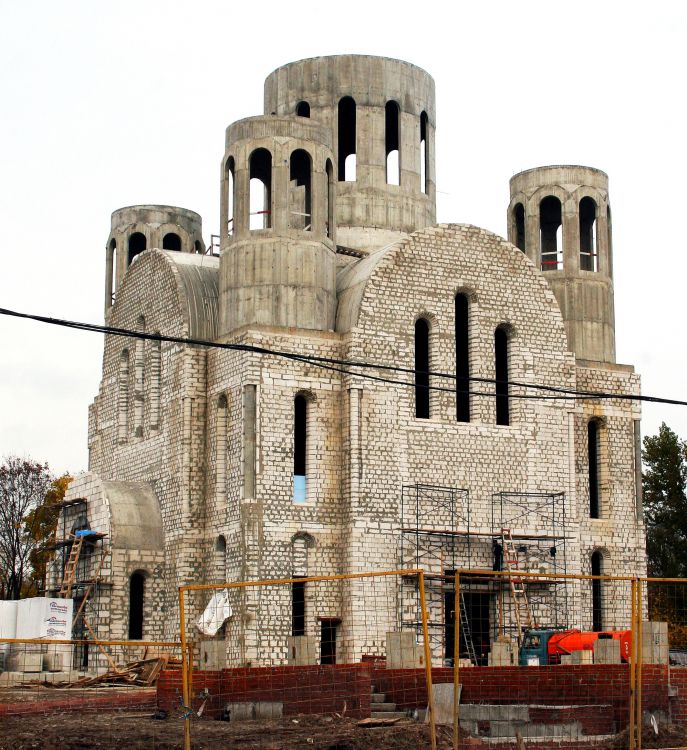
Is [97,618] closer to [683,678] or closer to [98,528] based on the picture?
[98,528]

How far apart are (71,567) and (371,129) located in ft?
47.1

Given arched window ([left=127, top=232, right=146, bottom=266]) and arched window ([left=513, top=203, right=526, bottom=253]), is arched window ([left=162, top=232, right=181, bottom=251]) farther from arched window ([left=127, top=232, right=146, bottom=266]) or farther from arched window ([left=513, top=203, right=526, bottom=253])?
arched window ([left=513, top=203, right=526, bottom=253])

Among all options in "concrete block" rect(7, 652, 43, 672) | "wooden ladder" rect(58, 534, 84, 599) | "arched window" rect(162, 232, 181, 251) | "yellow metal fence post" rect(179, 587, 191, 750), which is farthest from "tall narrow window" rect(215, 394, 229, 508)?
"yellow metal fence post" rect(179, 587, 191, 750)

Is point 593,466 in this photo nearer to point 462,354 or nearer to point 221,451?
point 462,354

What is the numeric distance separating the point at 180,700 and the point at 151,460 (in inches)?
554

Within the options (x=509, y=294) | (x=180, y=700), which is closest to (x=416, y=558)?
(x=509, y=294)

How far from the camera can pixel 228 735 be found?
2197cm

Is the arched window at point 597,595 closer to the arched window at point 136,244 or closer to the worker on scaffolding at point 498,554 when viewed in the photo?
the worker on scaffolding at point 498,554

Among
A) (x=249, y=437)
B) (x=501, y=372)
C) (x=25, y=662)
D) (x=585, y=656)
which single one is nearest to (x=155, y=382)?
(x=249, y=437)

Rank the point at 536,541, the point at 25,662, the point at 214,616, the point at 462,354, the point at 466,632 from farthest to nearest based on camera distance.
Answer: the point at 462,354 < the point at 536,541 < the point at 466,632 < the point at 25,662 < the point at 214,616

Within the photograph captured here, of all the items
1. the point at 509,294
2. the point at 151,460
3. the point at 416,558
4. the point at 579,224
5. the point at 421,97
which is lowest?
the point at 416,558

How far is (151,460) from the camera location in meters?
39.9

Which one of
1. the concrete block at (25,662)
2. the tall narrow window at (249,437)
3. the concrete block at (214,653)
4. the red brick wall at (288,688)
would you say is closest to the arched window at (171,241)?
the tall narrow window at (249,437)

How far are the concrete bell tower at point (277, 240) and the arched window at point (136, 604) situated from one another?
6553mm
